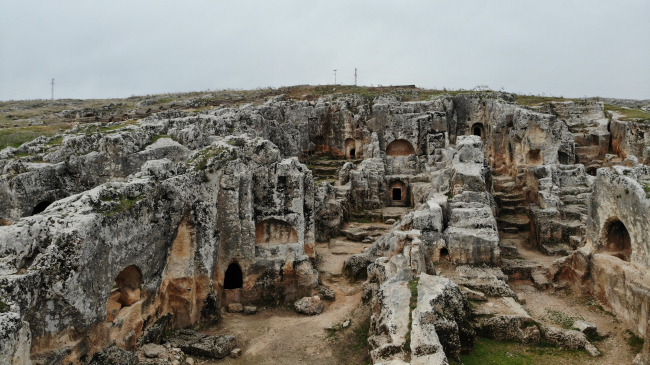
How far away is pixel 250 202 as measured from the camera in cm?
1595

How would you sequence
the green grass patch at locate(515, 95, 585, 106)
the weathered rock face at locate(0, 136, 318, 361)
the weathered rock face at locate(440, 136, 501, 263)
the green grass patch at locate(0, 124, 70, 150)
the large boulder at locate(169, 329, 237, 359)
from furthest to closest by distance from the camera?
1. the green grass patch at locate(515, 95, 585, 106)
2. the green grass patch at locate(0, 124, 70, 150)
3. the weathered rock face at locate(440, 136, 501, 263)
4. the large boulder at locate(169, 329, 237, 359)
5. the weathered rock face at locate(0, 136, 318, 361)

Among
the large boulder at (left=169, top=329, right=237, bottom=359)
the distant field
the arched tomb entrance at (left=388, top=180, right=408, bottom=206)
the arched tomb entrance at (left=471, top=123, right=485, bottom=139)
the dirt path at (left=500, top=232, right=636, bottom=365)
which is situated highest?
the distant field

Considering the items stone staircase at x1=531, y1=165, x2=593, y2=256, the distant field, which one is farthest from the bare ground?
the distant field

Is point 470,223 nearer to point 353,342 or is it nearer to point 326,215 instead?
point 353,342

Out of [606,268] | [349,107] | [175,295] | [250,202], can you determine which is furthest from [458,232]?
[349,107]

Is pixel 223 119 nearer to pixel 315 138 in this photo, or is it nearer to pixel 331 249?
pixel 331 249

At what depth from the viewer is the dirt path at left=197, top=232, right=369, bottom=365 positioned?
1286 cm

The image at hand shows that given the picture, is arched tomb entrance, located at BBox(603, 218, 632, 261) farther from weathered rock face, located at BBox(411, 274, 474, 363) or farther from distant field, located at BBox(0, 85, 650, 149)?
distant field, located at BBox(0, 85, 650, 149)

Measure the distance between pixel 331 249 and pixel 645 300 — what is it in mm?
13138

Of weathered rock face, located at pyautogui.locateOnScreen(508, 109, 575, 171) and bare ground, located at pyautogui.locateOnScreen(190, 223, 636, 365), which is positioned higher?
weathered rock face, located at pyautogui.locateOnScreen(508, 109, 575, 171)

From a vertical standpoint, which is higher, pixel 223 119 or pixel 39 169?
pixel 223 119

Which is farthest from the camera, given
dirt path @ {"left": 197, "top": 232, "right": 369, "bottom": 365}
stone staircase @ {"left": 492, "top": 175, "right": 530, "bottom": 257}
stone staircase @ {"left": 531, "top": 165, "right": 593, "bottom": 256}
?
stone staircase @ {"left": 492, "top": 175, "right": 530, "bottom": 257}

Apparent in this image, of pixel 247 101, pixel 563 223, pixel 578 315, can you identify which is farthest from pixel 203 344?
pixel 247 101

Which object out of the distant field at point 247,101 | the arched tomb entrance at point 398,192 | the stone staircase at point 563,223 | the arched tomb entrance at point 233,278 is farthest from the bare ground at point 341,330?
the distant field at point 247,101
